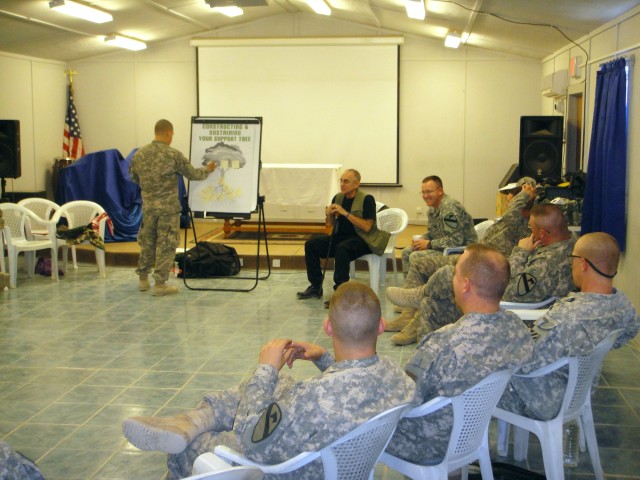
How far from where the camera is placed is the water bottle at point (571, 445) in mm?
3400

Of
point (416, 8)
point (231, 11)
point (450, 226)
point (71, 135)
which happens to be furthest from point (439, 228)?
point (71, 135)

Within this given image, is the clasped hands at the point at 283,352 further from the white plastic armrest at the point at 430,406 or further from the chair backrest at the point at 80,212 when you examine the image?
the chair backrest at the point at 80,212

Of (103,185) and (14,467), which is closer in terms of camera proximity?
(14,467)

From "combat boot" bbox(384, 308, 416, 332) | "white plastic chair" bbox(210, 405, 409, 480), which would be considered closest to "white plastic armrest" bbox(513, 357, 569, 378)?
"white plastic chair" bbox(210, 405, 409, 480)

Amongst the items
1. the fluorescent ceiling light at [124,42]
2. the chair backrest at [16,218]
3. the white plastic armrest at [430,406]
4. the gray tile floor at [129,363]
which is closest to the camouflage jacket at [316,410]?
the white plastic armrest at [430,406]

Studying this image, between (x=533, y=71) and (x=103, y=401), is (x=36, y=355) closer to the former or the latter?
(x=103, y=401)

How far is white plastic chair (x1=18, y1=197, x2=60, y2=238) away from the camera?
7.97 meters

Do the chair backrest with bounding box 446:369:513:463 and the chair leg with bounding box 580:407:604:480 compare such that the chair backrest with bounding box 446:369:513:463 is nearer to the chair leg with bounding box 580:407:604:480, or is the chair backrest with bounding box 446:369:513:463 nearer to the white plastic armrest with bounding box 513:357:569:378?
the white plastic armrest with bounding box 513:357:569:378

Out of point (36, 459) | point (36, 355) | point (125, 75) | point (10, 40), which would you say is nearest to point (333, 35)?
point (125, 75)

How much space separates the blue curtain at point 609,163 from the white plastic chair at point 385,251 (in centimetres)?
182

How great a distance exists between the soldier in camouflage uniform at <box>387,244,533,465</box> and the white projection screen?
840 centimetres

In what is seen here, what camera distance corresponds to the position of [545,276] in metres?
4.23

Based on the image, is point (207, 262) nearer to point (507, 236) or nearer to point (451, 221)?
point (451, 221)

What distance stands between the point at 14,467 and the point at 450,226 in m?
4.16
